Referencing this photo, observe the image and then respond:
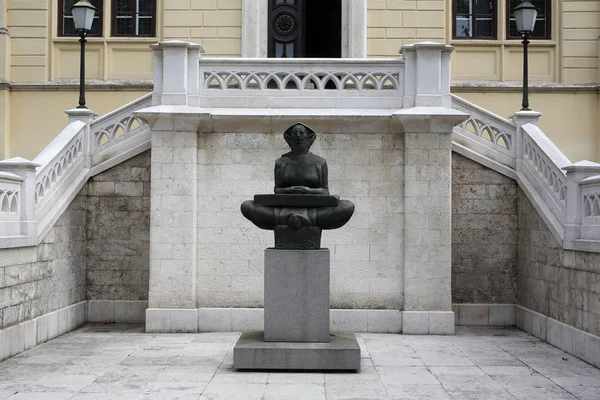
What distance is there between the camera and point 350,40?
20703mm

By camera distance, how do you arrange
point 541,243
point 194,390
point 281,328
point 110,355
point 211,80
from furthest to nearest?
point 211,80
point 541,243
point 110,355
point 281,328
point 194,390

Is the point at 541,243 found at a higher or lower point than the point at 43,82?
lower

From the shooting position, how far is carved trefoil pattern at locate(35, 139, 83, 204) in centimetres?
1319

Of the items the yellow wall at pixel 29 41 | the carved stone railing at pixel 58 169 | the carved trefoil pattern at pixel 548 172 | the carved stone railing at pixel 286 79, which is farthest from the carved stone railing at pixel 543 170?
the yellow wall at pixel 29 41

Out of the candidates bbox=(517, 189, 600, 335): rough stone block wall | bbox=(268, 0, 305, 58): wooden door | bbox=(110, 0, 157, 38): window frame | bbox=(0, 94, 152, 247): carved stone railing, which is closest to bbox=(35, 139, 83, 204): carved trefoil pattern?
bbox=(0, 94, 152, 247): carved stone railing

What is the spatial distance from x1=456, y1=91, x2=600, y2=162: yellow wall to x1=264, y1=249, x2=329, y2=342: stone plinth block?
455 inches

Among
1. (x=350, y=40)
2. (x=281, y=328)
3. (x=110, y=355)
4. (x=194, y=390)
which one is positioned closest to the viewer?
(x=194, y=390)

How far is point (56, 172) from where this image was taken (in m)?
14.0

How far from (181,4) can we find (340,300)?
1023cm

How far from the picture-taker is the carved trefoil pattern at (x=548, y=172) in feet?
42.7

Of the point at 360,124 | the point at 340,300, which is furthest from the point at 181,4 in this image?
the point at 340,300

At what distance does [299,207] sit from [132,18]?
41.3ft

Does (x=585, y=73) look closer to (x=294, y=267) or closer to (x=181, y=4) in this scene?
(x=181, y=4)

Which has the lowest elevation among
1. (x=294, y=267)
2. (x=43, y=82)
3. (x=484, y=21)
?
(x=294, y=267)
